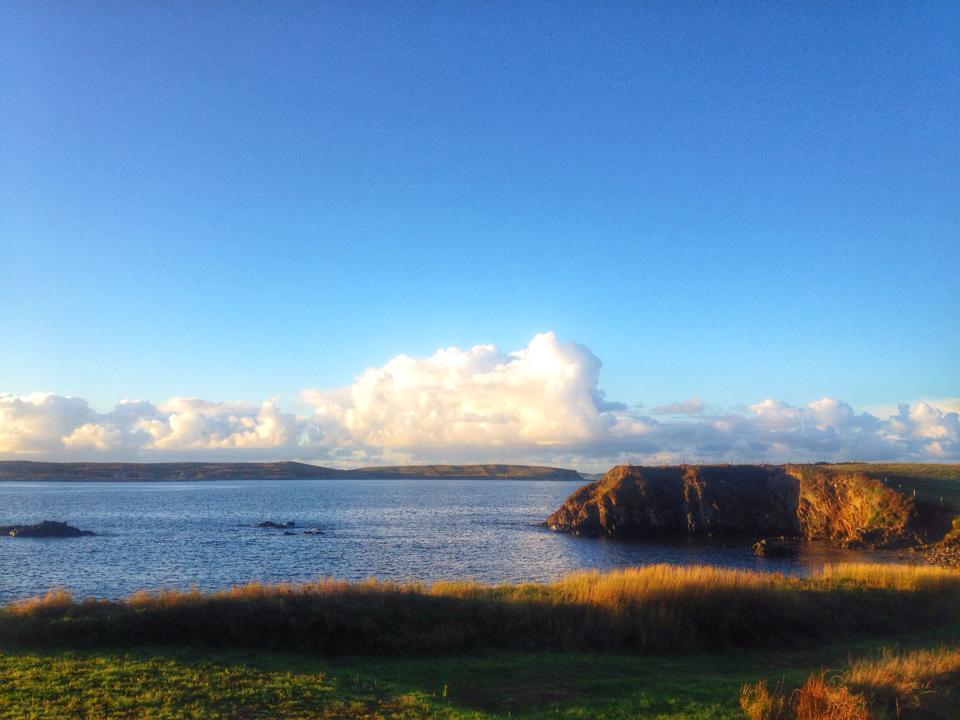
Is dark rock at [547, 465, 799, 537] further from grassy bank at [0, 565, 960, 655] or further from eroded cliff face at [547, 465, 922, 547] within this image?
grassy bank at [0, 565, 960, 655]

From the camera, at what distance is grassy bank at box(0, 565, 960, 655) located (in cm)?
2105

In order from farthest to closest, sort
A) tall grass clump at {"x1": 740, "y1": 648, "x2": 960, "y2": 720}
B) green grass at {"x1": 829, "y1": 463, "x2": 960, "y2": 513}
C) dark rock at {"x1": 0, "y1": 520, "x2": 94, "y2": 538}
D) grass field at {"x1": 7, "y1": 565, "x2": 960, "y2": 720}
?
1. dark rock at {"x1": 0, "y1": 520, "x2": 94, "y2": 538}
2. green grass at {"x1": 829, "y1": 463, "x2": 960, "y2": 513}
3. grass field at {"x1": 7, "y1": 565, "x2": 960, "y2": 720}
4. tall grass clump at {"x1": 740, "y1": 648, "x2": 960, "y2": 720}

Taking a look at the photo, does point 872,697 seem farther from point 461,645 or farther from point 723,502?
point 723,502

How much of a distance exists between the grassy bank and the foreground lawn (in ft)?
3.48

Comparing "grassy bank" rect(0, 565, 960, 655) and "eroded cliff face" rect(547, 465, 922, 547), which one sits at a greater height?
"grassy bank" rect(0, 565, 960, 655)

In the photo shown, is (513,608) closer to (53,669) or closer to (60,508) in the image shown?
(53,669)

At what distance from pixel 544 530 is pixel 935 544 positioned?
3915 centimetres

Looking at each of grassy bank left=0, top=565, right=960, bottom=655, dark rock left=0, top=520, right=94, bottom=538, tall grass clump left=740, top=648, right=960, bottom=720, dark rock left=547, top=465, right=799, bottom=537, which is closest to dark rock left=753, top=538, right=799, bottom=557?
dark rock left=547, top=465, right=799, bottom=537

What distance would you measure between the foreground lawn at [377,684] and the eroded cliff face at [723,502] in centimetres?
5829

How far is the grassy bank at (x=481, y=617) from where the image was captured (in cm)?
2105

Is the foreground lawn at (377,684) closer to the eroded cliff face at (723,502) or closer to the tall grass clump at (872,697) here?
the tall grass clump at (872,697)

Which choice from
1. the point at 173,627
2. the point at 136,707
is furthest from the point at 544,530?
the point at 136,707

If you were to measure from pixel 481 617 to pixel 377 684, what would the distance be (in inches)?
254

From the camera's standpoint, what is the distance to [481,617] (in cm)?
2300
